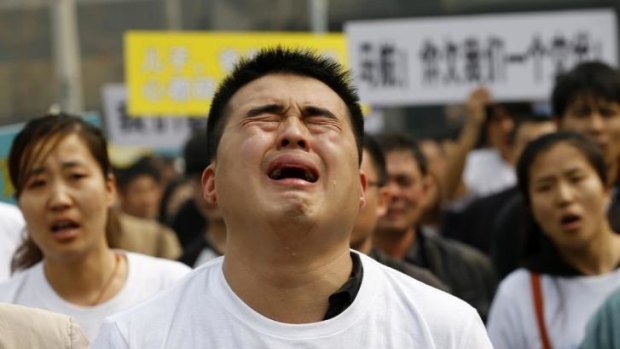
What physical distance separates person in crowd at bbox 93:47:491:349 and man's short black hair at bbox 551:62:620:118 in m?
3.55

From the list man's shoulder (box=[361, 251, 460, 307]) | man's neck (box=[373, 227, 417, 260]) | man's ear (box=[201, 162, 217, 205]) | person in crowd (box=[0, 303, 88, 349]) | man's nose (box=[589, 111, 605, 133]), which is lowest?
man's neck (box=[373, 227, 417, 260])

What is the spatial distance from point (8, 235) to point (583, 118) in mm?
2625

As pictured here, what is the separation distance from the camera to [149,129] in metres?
12.8

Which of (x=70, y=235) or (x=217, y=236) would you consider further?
(x=217, y=236)

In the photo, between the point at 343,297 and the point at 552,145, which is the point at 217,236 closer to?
the point at 552,145

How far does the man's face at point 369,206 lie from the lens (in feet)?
17.2

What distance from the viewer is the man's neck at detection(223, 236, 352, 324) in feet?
10.4

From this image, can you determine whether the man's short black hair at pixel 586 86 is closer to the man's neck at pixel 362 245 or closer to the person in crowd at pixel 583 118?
the person in crowd at pixel 583 118

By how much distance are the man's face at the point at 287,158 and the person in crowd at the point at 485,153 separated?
538 centimetres

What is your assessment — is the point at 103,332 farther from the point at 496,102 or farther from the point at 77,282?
the point at 496,102

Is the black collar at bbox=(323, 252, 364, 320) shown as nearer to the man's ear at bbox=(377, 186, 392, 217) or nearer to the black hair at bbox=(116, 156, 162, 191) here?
the man's ear at bbox=(377, 186, 392, 217)

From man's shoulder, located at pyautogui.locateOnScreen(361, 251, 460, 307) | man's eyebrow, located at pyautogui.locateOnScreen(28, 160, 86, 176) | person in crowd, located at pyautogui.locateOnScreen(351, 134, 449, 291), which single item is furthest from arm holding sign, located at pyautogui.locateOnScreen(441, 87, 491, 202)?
man's shoulder, located at pyautogui.locateOnScreen(361, 251, 460, 307)

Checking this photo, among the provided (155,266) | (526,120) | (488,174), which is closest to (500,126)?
(488,174)

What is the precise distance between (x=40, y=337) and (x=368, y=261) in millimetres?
799
